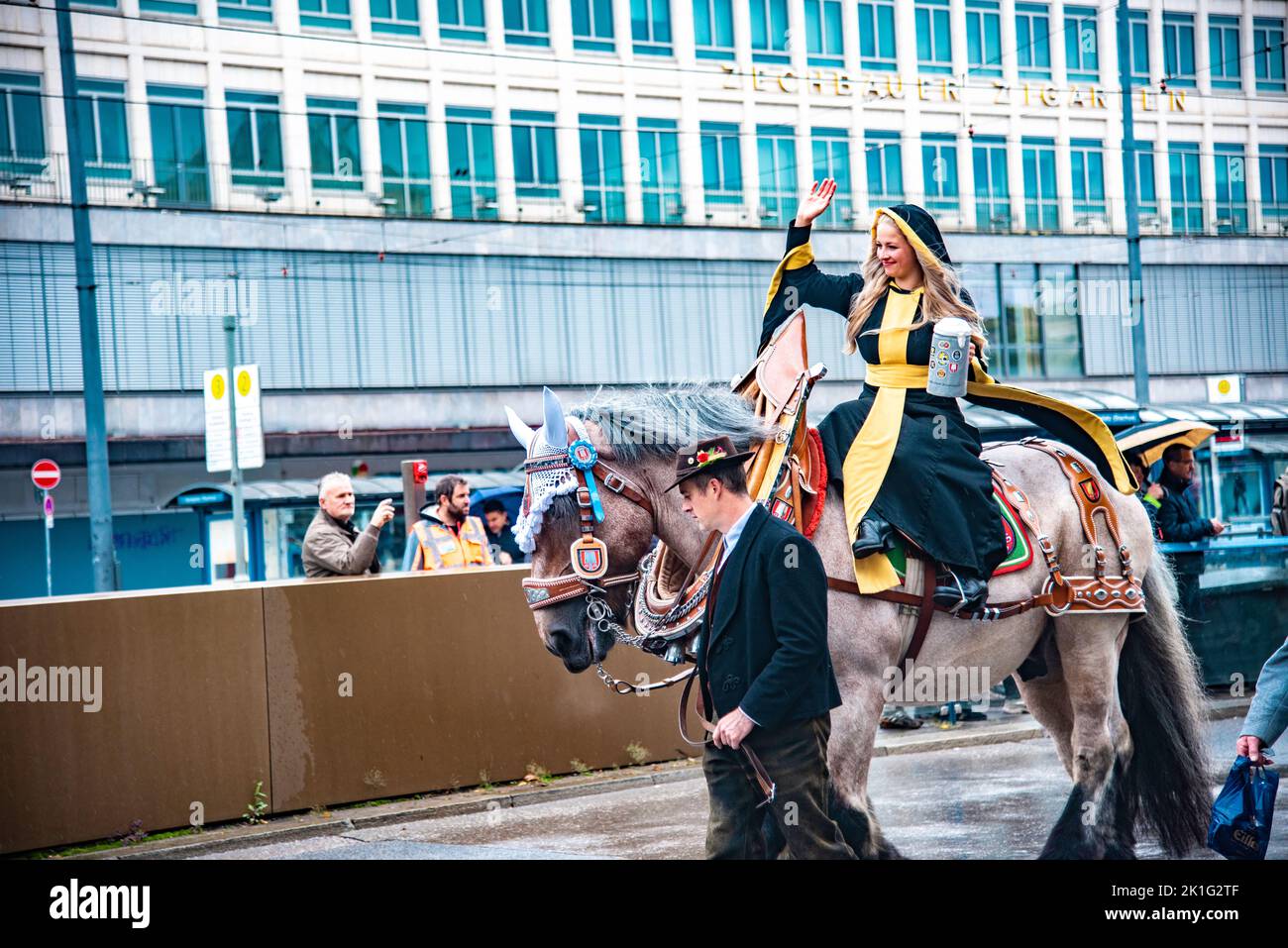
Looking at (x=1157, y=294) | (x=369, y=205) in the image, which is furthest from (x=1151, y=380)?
(x=369, y=205)

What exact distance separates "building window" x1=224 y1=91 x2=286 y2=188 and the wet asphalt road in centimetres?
364

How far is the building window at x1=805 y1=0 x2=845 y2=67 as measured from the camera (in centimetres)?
814

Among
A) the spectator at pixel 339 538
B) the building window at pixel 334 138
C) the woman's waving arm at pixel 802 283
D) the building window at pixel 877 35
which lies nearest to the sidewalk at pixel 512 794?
the spectator at pixel 339 538

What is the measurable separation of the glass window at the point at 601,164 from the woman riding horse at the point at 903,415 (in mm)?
2917

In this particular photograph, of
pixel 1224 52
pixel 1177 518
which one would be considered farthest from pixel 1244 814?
pixel 1177 518

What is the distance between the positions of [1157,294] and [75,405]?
28.0 feet

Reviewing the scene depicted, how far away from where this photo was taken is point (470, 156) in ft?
28.8

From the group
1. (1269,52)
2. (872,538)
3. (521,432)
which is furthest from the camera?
(1269,52)

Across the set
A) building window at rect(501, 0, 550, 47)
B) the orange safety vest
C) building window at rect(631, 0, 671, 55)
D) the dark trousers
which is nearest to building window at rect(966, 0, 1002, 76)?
building window at rect(631, 0, 671, 55)

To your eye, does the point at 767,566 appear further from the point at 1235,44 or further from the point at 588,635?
the point at 1235,44

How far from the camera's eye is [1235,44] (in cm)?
729

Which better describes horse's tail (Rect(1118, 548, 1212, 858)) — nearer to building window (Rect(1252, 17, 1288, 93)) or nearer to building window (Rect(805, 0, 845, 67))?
building window (Rect(1252, 17, 1288, 93))

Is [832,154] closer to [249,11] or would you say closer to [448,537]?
[249,11]

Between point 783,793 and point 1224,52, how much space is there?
4736 millimetres
